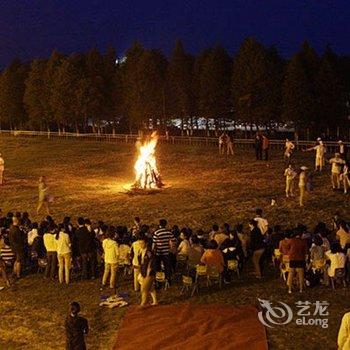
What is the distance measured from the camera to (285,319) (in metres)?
12.4

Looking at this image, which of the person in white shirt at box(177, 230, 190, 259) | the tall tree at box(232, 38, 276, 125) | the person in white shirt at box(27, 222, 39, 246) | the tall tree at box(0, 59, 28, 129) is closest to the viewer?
the person in white shirt at box(177, 230, 190, 259)

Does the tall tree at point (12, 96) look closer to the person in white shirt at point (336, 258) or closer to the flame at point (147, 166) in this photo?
the flame at point (147, 166)

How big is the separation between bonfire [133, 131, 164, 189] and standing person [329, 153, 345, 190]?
769cm

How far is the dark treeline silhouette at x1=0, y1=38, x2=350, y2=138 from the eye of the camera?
152 ft

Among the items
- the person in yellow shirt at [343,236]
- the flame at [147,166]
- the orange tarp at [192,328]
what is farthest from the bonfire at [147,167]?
the orange tarp at [192,328]

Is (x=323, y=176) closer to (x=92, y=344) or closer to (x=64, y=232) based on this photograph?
(x=64, y=232)

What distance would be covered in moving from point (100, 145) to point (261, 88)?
14099 mm

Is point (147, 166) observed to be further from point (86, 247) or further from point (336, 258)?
point (336, 258)

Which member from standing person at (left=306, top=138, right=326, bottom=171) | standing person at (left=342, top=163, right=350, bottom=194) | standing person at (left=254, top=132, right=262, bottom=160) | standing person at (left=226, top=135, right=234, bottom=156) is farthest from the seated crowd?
standing person at (left=226, top=135, right=234, bottom=156)

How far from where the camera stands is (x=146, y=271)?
12.9 m

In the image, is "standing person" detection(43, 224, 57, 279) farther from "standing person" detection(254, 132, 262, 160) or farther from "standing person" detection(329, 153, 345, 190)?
"standing person" detection(254, 132, 262, 160)

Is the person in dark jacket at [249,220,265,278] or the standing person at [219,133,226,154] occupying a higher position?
the standing person at [219,133,226,154]

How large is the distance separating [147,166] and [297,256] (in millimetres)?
13518

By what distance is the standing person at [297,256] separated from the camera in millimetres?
13453
